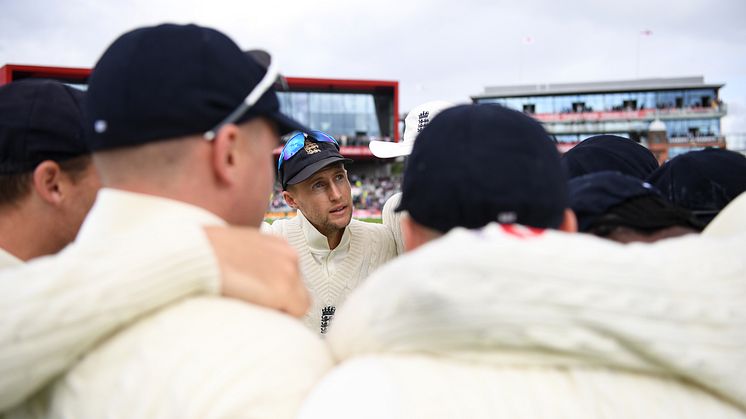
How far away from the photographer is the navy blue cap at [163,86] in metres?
1.07

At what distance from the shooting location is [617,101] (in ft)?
192

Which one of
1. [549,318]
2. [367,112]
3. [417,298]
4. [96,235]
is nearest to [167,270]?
[96,235]

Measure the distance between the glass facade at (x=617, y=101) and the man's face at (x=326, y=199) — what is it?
55.4m

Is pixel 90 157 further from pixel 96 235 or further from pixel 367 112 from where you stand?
pixel 367 112

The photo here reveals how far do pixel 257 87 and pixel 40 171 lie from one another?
0.85m

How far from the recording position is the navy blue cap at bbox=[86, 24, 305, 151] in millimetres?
1068

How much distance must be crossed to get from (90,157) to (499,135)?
128cm

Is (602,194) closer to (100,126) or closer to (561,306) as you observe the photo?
(561,306)

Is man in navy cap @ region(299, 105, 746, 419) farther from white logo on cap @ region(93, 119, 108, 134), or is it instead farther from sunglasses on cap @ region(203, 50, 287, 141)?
white logo on cap @ region(93, 119, 108, 134)

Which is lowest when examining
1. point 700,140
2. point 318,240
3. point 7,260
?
point 700,140

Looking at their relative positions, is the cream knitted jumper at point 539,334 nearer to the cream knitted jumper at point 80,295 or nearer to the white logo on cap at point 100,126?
the cream knitted jumper at point 80,295

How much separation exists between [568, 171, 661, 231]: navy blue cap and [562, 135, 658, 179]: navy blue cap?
1.27 m

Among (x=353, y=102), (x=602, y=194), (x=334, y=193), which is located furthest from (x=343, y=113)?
(x=602, y=194)

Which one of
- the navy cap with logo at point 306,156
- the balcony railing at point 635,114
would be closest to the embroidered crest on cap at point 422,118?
the navy cap with logo at point 306,156
